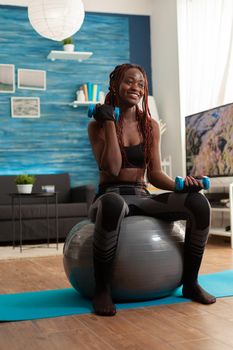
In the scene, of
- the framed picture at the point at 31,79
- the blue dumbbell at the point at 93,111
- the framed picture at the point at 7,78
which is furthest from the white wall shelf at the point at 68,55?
the blue dumbbell at the point at 93,111

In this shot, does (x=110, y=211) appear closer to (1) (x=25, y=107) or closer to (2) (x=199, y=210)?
(2) (x=199, y=210)

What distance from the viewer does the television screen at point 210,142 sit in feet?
15.8

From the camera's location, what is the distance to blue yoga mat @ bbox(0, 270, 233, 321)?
216cm

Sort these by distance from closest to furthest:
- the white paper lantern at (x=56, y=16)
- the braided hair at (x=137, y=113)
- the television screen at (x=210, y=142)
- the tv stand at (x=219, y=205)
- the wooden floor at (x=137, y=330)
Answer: the wooden floor at (x=137, y=330)
the braided hair at (x=137, y=113)
the white paper lantern at (x=56, y=16)
the television screen at (x=210, y=142)
the tv stand at (x=219, y=205)

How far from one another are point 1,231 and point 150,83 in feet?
8.72

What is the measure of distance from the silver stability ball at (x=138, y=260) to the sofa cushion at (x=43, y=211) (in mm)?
2970

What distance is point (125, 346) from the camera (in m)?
1.69

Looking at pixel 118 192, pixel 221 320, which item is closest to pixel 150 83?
pixel 118 192

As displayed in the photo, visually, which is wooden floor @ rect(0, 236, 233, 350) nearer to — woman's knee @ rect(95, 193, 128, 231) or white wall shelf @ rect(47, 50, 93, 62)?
woman's knee @ rect(95, 193, 128, 231)

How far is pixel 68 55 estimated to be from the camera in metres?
6.09

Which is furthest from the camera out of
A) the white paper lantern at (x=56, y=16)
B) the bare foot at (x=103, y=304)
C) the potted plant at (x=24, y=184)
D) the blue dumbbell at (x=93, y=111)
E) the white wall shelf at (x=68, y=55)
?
the white wall shelf at (x=68, y=55)

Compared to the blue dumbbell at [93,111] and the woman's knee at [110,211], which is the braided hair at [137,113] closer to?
the blue dumbbell at [93,111]

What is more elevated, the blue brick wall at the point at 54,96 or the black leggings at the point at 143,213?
the blue brick wall at the point at 54,96

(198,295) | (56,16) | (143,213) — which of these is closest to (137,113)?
(143,213)
